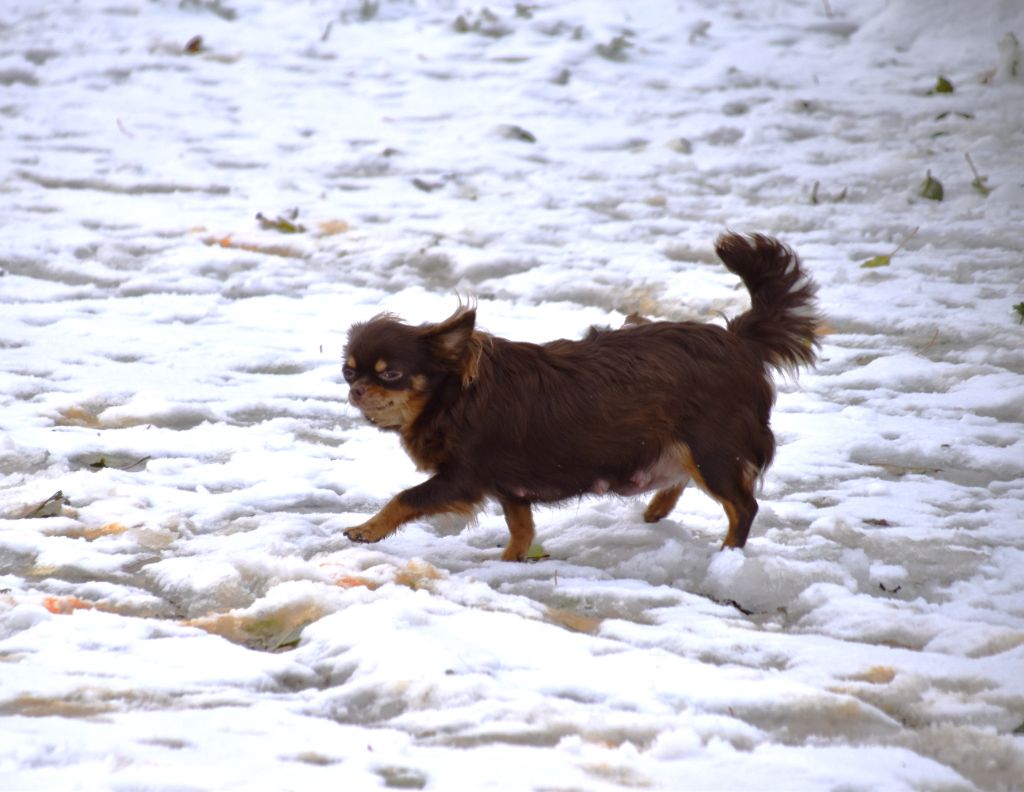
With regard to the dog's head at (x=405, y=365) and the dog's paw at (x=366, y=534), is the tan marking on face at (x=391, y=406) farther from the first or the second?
the dog's paw at (x=366, y=534)

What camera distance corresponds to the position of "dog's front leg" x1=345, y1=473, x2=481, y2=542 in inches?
156

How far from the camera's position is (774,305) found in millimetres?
4277

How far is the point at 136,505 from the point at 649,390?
1725 mm

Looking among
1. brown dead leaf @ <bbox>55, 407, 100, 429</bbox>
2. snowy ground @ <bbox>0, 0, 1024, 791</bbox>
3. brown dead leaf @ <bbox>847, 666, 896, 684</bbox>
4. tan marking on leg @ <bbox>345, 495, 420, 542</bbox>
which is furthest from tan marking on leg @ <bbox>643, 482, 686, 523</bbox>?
brown dead leaf @ <bbox>55, 407, 100, 429</bbox>

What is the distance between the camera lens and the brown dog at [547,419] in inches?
157

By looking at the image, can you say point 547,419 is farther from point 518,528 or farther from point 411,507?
point 411,507

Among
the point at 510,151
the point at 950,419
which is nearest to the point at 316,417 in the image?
the point at 950,419

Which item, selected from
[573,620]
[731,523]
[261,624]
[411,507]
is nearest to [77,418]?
[411,507]

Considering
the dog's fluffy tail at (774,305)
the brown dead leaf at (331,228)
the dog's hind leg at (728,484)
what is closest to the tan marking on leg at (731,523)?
the dog's hind leg at (728,484)

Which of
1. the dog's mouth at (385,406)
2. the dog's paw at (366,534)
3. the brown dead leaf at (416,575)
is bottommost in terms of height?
the dog's paw at (366,534)

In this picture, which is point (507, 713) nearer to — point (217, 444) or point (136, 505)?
point (136, 505)

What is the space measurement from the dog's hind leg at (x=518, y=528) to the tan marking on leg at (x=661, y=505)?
0.48 meters

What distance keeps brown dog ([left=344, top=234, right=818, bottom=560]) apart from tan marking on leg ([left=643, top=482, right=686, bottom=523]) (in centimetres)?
26

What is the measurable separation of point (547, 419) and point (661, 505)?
0.61 m
